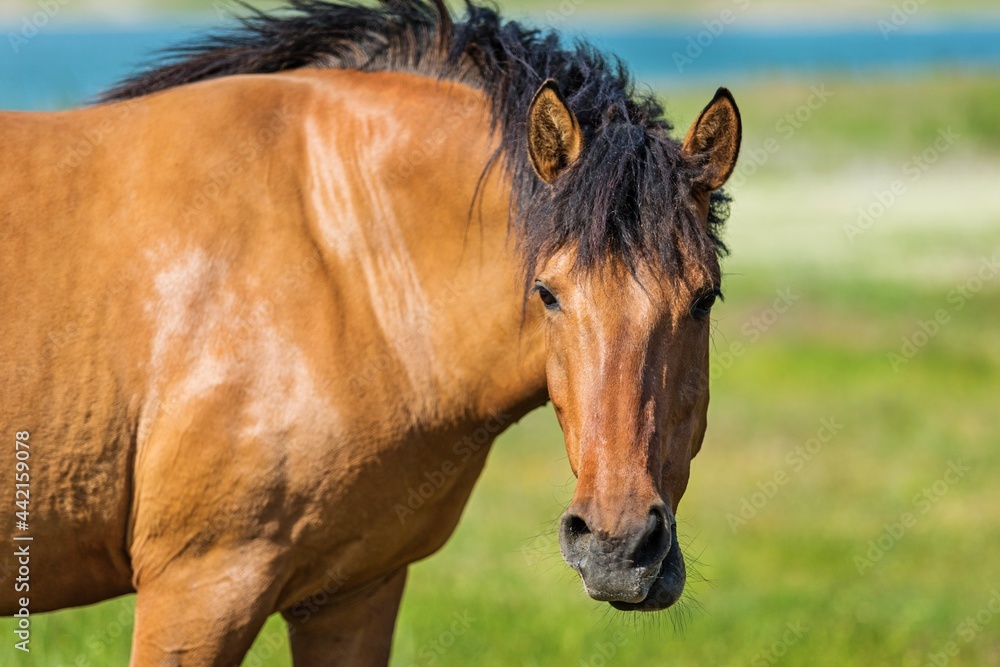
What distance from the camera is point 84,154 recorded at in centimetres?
345

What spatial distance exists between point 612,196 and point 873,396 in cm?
996

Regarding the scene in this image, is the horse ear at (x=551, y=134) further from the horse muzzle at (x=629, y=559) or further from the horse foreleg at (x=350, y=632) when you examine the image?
the horse foreleg at (x=350, y=632)

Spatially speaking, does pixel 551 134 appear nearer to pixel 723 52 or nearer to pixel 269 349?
pixel 269 349

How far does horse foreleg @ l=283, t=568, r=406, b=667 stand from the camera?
3.84 m

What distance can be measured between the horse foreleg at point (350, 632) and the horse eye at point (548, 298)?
125cm

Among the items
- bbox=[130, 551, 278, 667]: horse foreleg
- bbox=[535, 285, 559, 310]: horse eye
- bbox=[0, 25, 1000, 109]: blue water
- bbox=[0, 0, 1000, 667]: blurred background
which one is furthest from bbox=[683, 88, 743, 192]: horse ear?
bbox=[0, 25, 1000, 109]: blue water

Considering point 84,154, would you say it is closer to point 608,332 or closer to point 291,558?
point 291,558

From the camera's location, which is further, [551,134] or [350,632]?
[350,632]

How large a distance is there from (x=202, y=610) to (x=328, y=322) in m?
0.92

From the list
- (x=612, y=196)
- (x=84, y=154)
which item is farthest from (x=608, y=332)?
(x=84, y=154)

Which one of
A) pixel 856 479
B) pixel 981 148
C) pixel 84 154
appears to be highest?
pixel 84 154

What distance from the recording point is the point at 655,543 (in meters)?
2.91

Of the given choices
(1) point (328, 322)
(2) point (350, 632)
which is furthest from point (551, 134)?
(2) point (350, 632)

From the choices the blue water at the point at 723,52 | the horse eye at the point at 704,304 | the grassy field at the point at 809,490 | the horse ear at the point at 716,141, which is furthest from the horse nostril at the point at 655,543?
the blue water at the point at 723,52
